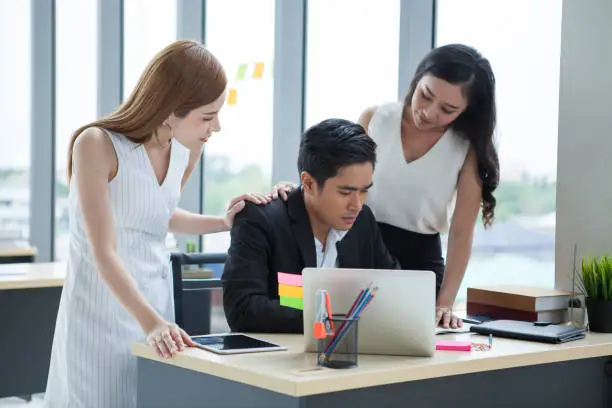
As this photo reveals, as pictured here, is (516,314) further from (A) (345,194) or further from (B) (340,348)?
(B) (340,348)

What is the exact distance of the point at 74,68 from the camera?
5992 mm

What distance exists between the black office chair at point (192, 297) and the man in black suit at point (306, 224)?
0.60 feet

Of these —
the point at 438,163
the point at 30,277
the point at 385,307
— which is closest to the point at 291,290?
the point at 385,307

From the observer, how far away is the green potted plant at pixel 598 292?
246 centimetres

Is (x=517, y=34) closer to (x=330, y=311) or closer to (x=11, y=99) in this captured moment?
(x=330, y=311)

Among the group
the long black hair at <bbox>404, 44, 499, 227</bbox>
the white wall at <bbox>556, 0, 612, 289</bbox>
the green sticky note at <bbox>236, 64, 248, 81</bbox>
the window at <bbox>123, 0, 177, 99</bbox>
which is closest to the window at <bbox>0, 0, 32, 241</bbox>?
the window at <bbox>123, 0, 177, 99</bbox>

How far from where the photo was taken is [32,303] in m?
4.19

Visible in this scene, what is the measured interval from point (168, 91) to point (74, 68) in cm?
413

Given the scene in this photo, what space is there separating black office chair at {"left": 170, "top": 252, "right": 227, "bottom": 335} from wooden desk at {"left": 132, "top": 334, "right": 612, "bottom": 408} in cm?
38

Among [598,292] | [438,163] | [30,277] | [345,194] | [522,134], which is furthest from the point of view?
[30,277]

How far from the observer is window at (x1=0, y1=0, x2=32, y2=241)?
5.93 meters

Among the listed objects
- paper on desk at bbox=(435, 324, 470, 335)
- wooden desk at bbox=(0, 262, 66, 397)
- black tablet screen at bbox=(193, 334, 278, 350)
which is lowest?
wooden desk at bbox=(0, 262, 66, 397)

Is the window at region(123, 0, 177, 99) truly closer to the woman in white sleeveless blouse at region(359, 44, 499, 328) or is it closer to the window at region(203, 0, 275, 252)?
the window at region(203, 0, 275, 252)

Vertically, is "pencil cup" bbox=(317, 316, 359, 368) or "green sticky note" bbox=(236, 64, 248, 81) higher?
"green sticky note" bbox=(236, 64, 248, 81)
